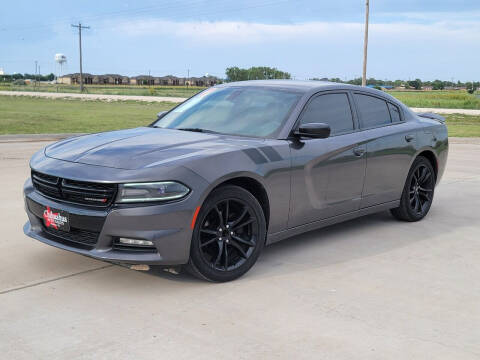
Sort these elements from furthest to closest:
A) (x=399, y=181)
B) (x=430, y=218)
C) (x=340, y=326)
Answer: (x=430, y=218) < (x=399, y=181) < (x=340, y=326)

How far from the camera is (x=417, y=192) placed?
22.7 feet

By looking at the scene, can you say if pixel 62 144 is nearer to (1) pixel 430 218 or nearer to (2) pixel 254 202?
(2) pixel 254 202

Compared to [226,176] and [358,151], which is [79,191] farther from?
[358,151]

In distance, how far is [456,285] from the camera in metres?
4.82

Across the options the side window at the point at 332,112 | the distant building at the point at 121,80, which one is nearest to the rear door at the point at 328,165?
the side window at the point at 332,112

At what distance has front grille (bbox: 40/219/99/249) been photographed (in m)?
4.38

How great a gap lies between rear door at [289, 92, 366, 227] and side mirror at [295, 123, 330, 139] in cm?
15

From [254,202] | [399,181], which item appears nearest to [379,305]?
[254,202]

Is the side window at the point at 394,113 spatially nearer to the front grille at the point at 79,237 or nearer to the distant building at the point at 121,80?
the front grille at the point at 79,237

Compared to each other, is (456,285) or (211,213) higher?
(211,213)

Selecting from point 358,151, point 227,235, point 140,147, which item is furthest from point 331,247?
point 140,147

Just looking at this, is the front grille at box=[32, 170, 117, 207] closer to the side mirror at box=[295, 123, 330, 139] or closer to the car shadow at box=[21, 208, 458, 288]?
the car shadow at box=[21, 208, 458, 288]

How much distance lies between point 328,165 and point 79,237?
225 centimetres

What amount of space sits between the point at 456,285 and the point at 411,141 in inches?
86.2
